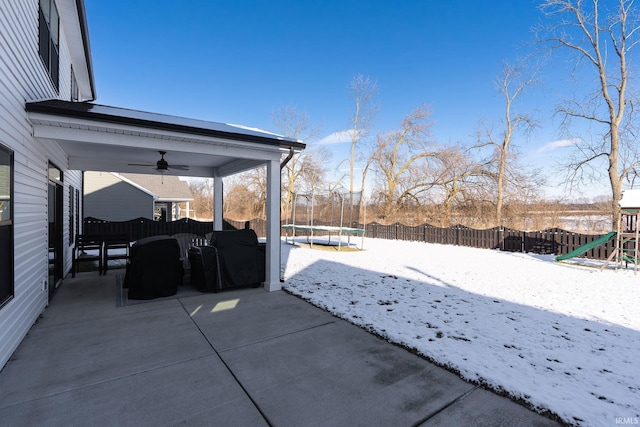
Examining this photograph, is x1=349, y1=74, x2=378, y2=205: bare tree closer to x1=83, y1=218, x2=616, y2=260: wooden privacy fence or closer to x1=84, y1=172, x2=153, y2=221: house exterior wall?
x1=83, y1=218, x2=616, y2=260: wooden privacy fence

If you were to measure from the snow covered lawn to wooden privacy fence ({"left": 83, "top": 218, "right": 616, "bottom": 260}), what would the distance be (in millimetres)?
3108

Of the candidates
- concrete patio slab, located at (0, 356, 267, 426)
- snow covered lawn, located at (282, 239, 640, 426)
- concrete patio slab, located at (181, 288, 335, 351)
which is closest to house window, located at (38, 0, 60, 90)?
concrete patio slab, located at (181, 288, 335, 351)

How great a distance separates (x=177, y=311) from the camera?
445 cm

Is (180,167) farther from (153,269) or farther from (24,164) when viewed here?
(24,164)

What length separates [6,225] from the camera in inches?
116

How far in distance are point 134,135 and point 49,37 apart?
254cm

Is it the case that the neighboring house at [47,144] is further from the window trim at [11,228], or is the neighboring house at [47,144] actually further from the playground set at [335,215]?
the playground set at [335,215]

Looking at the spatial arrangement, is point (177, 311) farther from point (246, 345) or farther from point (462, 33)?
point (462, 33)

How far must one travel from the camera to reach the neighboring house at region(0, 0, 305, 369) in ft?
9.89

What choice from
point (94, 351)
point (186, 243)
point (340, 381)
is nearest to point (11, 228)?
point (94, 351)

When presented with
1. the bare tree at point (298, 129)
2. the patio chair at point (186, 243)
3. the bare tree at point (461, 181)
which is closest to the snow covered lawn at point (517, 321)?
the patio chair at point (186, 243)

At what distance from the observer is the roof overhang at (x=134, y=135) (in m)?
3.74

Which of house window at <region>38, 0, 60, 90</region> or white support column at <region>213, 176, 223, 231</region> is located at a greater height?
house window at <region>38, 0, 60, 90</region>

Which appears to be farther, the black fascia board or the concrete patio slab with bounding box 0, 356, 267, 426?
the black fascia board
